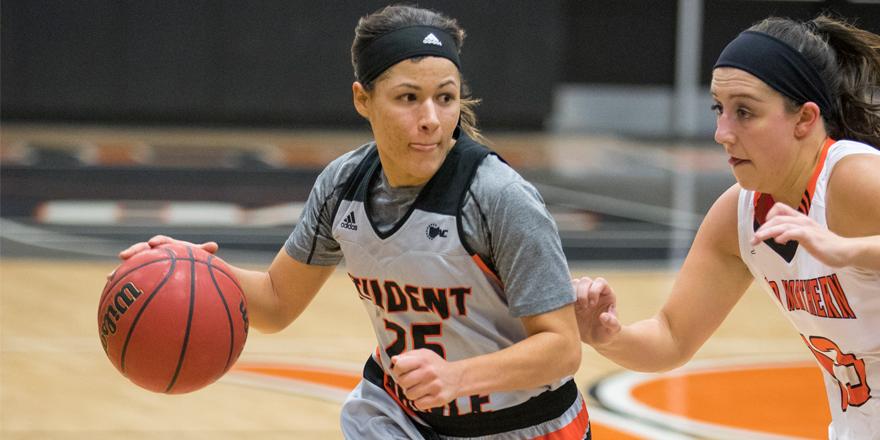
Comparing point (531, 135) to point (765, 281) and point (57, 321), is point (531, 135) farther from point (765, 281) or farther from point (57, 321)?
point (765, 281)

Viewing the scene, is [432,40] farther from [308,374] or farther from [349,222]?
[308,374]

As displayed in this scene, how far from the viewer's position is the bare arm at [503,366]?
8.76ft

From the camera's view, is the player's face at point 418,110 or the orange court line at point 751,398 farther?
the orange court line at point 751,398

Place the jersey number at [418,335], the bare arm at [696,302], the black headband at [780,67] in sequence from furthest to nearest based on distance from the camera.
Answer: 1. the bare arm at [696,302]
2. the jersey number at [418,335]
3. the black headband at [780,67]

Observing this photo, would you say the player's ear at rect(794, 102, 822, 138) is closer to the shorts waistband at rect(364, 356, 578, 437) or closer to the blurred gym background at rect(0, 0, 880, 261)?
the shorts waistband at rect(364, 356, 578, 437)

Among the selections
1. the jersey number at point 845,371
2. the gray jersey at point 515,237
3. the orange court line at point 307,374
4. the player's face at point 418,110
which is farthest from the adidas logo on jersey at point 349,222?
the orange court line at point 307,374

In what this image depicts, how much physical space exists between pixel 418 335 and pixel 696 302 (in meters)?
0.90

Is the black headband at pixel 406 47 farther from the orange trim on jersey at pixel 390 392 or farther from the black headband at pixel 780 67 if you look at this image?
the orange trim on jersey at pixel 390 392

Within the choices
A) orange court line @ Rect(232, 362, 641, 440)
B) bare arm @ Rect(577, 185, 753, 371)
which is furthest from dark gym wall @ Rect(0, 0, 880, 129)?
bare arm @ Rect(577, 185, 753, 371)

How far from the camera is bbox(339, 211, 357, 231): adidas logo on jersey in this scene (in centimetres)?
322

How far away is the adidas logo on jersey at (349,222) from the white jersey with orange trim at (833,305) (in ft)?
3.42

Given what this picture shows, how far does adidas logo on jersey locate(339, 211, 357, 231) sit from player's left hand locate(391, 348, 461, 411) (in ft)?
1.99

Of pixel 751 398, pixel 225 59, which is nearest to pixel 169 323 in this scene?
pixel 751 398

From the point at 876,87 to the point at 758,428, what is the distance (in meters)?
2.52
